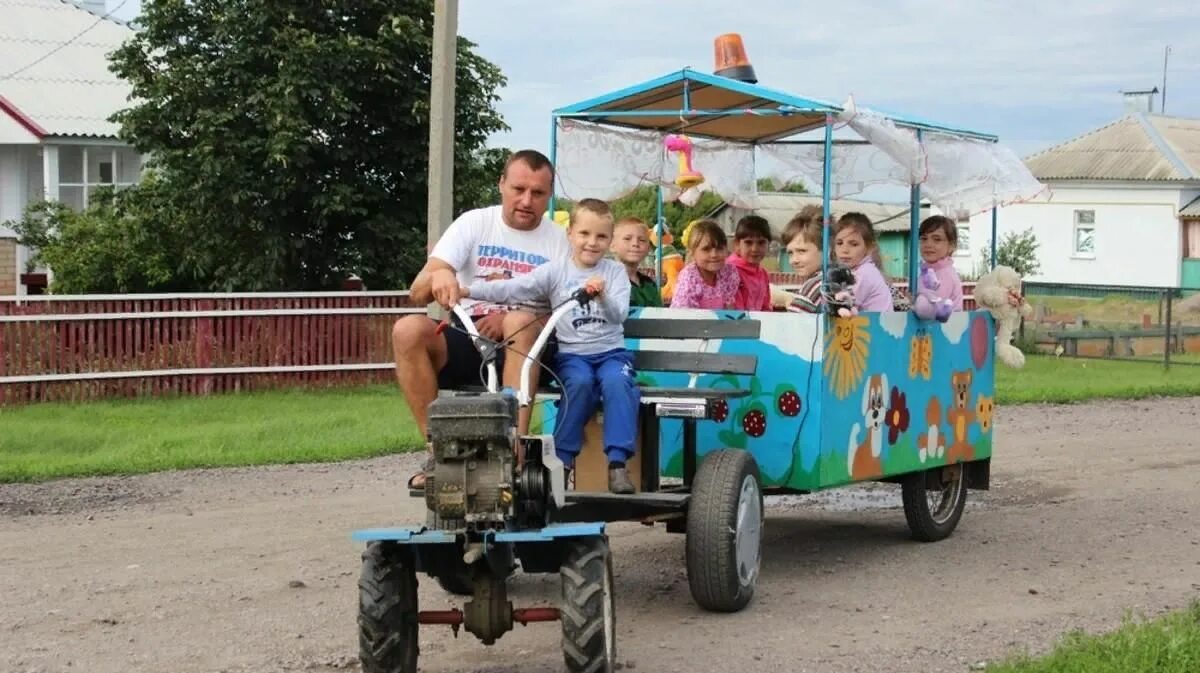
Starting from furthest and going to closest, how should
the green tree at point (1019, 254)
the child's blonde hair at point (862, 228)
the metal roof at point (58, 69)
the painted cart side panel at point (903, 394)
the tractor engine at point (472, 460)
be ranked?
the green tree at point (1019, 254) < the metal roof at point (58, 69) < the child's blonde hair at point (862, 228) < the painted cart side panel at point (903, 394) < the tractor engine at point (472, 460)

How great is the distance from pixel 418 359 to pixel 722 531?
59.5 inches

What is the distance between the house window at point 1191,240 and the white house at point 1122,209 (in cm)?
3

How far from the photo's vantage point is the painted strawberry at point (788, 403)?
866cm

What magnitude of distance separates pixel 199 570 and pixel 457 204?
44.7 ft

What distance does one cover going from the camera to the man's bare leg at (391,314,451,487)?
7.46 m

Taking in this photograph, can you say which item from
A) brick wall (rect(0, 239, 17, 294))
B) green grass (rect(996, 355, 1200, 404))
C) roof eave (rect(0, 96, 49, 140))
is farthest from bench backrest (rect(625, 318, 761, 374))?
roof eave (rect(0, 96, 49, 140))

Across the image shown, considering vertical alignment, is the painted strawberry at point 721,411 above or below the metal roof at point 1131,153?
below

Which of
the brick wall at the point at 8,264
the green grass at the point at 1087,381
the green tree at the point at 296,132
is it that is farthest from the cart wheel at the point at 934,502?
the brick wall at the point at 8,264

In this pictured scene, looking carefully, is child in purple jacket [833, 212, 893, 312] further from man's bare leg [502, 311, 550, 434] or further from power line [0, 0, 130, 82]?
power line [0, 0, 130, 82]

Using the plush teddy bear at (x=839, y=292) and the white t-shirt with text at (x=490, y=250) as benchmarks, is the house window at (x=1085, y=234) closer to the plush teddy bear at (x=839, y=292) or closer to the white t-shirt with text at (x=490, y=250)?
the plush teddy bear at (x=839, y=292)

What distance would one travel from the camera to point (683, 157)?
10891mm

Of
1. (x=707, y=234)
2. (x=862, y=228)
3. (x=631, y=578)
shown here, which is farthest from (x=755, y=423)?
(x=862, y=228)

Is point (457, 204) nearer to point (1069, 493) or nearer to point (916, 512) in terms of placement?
point (1069, 493)

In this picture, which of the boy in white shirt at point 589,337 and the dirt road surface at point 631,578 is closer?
the dirt road surface at point 631,578
